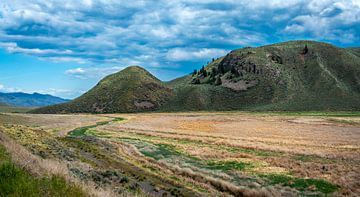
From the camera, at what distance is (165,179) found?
26.2m

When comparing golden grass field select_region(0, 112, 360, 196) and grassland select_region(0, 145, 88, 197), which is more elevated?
grassland select_region(0, 145, 88, 197)

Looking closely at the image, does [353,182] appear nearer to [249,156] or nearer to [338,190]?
[338,190]

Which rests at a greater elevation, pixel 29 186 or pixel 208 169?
pixel 29 186

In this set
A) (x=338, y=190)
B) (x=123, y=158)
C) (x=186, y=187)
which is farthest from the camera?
(x=123, y=158)

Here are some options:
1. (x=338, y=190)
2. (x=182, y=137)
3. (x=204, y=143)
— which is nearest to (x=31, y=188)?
(x=338, y=190)

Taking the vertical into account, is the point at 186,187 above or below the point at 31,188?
below

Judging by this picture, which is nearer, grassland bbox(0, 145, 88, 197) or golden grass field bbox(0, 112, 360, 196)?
grassland bbox(0, 145, 88, 197)

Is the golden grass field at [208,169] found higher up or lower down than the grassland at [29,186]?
lower down

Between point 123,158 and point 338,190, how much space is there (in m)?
20.7

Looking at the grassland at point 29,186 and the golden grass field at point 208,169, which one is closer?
the grassland at point 29,186

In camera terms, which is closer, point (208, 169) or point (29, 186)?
point (29, 186)

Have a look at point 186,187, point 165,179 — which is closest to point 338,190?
point 186,187

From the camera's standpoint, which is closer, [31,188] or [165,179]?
[31,188]

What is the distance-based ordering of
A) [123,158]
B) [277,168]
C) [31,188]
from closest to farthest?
[31,188]
[277,168]
[123,158]
